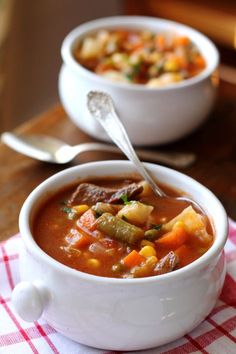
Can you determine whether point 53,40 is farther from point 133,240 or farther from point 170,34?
point 133,240

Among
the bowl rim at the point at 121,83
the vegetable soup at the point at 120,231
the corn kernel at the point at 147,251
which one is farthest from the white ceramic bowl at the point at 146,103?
the corn kernel at the point at 147,251

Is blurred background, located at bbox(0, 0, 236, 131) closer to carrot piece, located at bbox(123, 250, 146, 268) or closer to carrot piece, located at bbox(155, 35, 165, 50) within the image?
carrot piece, located at bbox(155, 35, 165, 50)

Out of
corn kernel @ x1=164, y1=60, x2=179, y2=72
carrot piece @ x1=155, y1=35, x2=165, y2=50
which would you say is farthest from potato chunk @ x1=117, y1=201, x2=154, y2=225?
carrot piece @ x1=155, y1=35, x2=165, y2=50

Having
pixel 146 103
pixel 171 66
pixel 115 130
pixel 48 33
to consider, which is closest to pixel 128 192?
pixel 115 130

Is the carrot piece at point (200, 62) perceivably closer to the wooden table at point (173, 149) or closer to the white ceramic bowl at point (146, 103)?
the white ceramic bowl at point (146, 103)

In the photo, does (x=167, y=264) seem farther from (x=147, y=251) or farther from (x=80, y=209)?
(x=80, y=209)

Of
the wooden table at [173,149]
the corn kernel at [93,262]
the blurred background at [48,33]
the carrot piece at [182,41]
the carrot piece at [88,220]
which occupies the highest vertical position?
the carrot piece at [88,220]
